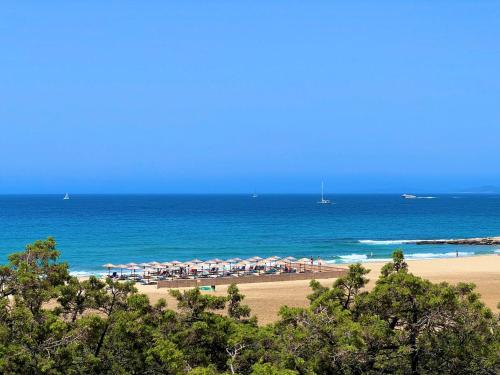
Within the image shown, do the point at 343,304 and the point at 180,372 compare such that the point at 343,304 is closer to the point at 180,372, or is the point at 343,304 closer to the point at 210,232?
the point at 180,372

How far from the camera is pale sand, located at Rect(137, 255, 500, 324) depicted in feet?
91.0

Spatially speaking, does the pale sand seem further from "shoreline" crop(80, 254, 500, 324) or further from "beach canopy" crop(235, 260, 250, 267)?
"beach canopy" crop(235, 260, 250, 267)

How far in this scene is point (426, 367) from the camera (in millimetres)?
11062

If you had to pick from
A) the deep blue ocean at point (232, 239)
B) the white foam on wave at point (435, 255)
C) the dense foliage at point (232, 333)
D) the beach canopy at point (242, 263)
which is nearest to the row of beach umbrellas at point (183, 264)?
the beach canopy at point (242, 263)

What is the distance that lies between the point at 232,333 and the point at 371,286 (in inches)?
945

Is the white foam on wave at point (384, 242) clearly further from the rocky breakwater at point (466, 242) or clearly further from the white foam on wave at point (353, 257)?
the white foam on wave at point (353, 257)

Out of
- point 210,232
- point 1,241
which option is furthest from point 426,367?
point 210,232

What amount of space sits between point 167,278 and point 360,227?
63251mm

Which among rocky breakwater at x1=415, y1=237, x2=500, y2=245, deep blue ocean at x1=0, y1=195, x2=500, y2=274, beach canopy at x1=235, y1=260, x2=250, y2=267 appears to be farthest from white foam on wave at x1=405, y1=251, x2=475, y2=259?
beach canopy at x1=235, y1=260, x2=250, y2=267

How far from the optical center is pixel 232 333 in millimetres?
11625

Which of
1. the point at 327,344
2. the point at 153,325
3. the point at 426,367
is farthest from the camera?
the point at 153,325

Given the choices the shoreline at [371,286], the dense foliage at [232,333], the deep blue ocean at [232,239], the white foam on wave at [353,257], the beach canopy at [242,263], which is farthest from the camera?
the deep blue ocean at [232,239]

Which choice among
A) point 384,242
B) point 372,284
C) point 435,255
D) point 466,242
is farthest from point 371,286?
point 466,242

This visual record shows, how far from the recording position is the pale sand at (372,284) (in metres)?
27.7
